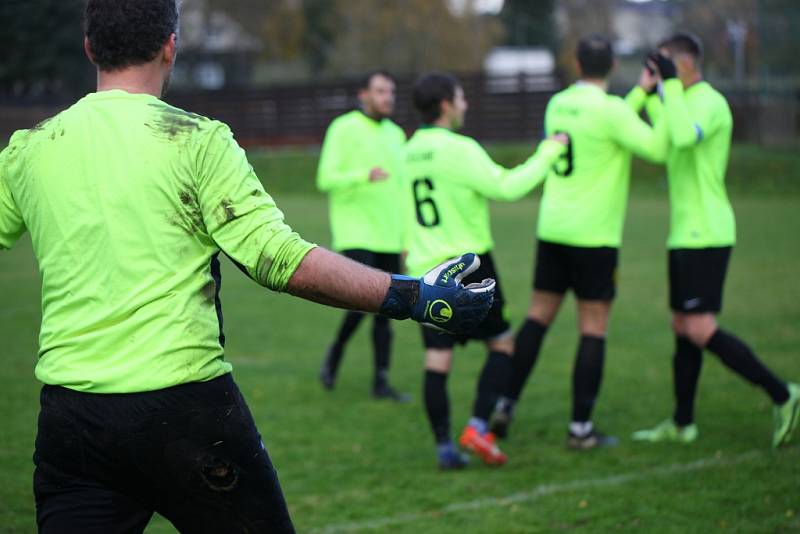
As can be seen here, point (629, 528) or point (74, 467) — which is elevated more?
point (74, 467)

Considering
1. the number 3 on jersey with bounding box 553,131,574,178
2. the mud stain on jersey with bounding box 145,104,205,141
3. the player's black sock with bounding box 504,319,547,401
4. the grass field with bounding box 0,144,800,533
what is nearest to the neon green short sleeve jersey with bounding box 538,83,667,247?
the number 3 on jersey with bounding box 553,131,574,178

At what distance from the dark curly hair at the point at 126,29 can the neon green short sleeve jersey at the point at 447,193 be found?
323 centimetres

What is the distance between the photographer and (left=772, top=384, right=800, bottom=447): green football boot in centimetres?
621

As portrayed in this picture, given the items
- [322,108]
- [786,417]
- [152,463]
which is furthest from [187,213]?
[322,108]

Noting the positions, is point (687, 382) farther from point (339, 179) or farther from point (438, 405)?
point (339, 179)

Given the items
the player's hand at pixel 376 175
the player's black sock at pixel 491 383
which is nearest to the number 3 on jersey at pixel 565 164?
the player's black sock at pixel 491 383

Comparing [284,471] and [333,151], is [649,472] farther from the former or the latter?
[333,151]

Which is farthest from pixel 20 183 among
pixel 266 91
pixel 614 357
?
pixel 266 91

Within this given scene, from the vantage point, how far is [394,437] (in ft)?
22.5

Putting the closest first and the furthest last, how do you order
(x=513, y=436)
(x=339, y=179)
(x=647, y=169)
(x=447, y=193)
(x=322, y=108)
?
1. (x=447, y=193)
2. (x=513, y=436)
3. (x=339, y=179)
4. (x=647, y=169)
5. (x=322, y=108)

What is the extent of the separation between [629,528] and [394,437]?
2.19 m

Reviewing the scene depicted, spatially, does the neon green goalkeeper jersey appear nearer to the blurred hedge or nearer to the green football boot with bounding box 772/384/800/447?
the green football boot with bounding box 772/384/800/447

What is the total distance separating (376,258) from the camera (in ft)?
26.6

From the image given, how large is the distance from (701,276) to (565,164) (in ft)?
3.50
